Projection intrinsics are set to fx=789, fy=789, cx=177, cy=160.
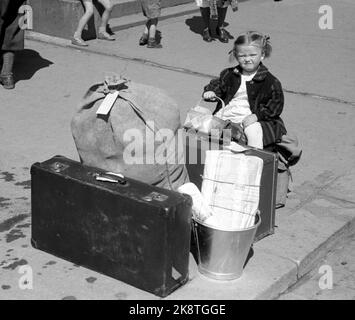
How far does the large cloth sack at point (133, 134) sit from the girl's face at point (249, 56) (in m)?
0.76

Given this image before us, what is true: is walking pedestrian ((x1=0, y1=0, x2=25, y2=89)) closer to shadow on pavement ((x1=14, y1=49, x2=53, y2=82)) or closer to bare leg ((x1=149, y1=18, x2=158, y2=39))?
shadow on pavement ((x1=14, y1=49, x2=53, y2=82))

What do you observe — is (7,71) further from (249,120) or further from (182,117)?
(249,120)

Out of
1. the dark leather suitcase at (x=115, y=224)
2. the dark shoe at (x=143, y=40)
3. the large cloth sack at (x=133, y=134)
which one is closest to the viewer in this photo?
the dark leather suitcase at (x=115, y=224)

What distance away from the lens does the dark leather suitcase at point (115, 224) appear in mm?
4105

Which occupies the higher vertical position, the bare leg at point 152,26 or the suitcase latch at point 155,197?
the bare leg at point 152,26

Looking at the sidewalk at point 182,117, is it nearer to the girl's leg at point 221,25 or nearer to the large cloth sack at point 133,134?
the girl's leg at point 221,25

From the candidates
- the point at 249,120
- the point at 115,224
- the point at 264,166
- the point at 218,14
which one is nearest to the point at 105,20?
the point at 218,14

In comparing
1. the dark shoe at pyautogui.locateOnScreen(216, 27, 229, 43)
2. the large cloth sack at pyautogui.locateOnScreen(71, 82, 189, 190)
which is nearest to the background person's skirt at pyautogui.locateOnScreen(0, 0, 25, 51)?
the dark shoe at pyautogui.locateOnScreen(216, 27, 229, 43)

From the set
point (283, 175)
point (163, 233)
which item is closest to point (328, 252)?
point (283, 175)

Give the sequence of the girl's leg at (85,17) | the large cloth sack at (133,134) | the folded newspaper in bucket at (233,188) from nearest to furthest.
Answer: the folded newspaper in bucket at (233,188) → the large cloth sack at (133,134) → the girl's leg at (85,17)

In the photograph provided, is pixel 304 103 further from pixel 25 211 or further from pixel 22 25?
pixel 25 211

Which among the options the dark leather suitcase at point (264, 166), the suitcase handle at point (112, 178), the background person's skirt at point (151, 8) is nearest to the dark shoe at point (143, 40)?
the background person's skirt at point (151, 8)

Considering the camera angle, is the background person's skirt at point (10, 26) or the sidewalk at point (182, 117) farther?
the background person's skirt at point (10, 26)

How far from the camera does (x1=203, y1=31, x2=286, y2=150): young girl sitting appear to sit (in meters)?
5.24
